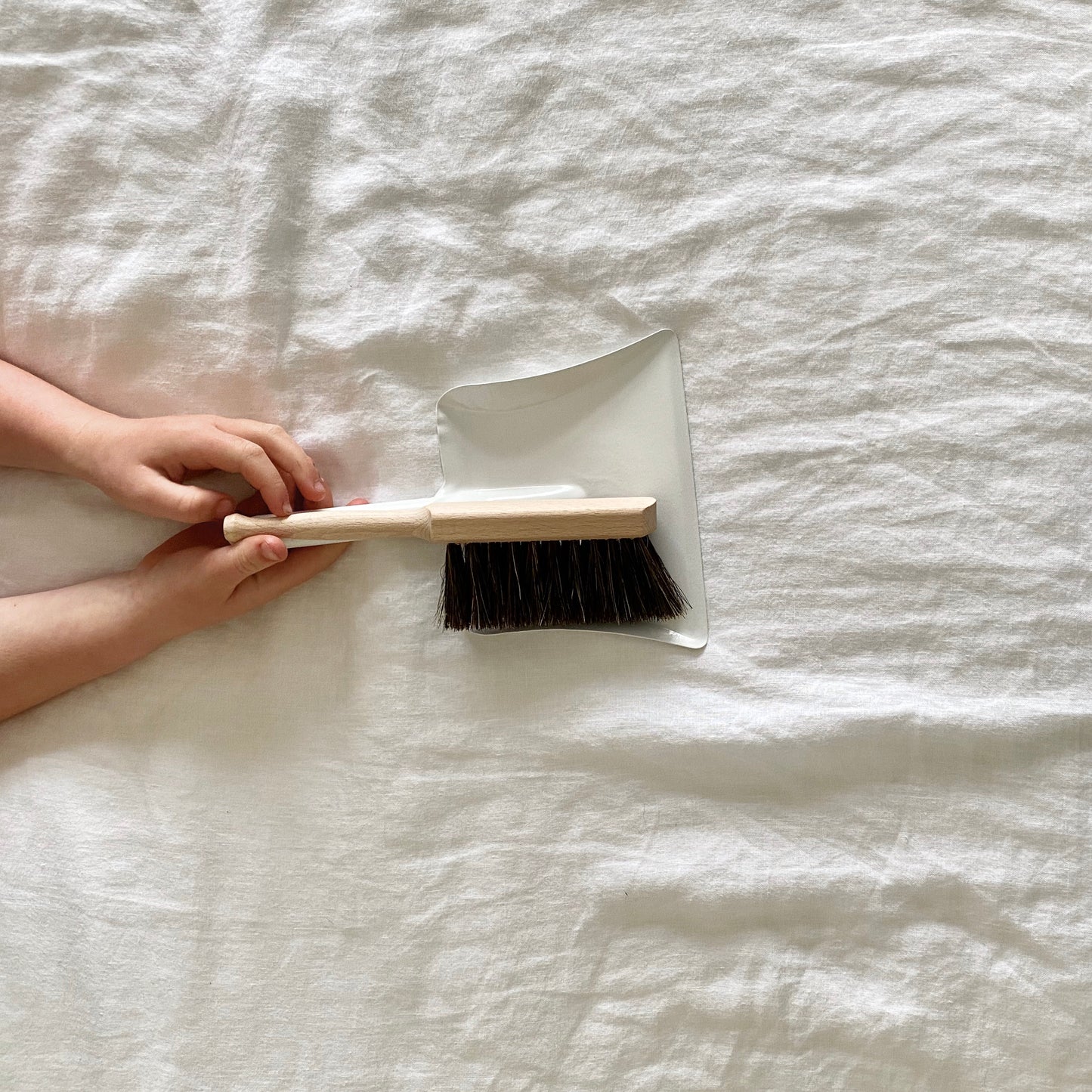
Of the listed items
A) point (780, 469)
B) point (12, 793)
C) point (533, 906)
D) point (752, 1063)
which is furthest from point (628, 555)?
point (12, 793)

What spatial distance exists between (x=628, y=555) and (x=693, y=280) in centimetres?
20

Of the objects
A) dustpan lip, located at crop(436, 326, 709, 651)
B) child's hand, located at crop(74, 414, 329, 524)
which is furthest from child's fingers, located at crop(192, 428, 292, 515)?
dustpan lip, located at crop(436, 326, 709, 651)

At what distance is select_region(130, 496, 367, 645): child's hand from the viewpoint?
619 mm

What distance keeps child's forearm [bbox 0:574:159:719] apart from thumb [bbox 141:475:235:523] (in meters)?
0.07

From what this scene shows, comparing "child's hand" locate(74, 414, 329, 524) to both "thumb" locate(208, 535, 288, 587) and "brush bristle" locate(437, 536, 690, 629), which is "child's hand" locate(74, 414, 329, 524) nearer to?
"thumb" locate(208, 535, 288, 587)

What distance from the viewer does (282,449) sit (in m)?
0.62

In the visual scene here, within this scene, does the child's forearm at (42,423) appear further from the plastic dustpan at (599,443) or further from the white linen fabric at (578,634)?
the plastic dustpan at (599,443)

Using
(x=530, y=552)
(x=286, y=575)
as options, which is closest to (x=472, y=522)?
(x=530, y=552)

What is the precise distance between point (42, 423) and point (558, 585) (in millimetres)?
384

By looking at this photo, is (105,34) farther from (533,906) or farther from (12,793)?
(533,906)

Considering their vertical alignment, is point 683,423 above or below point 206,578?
above

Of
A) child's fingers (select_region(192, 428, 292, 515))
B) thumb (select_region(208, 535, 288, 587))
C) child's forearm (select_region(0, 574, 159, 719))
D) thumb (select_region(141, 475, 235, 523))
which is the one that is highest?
child's fingers (select_region(192, 428, 292, 515))

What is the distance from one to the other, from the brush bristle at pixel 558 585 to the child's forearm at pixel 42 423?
277 millimetres

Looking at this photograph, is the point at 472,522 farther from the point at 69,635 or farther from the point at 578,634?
the point at 69,635
